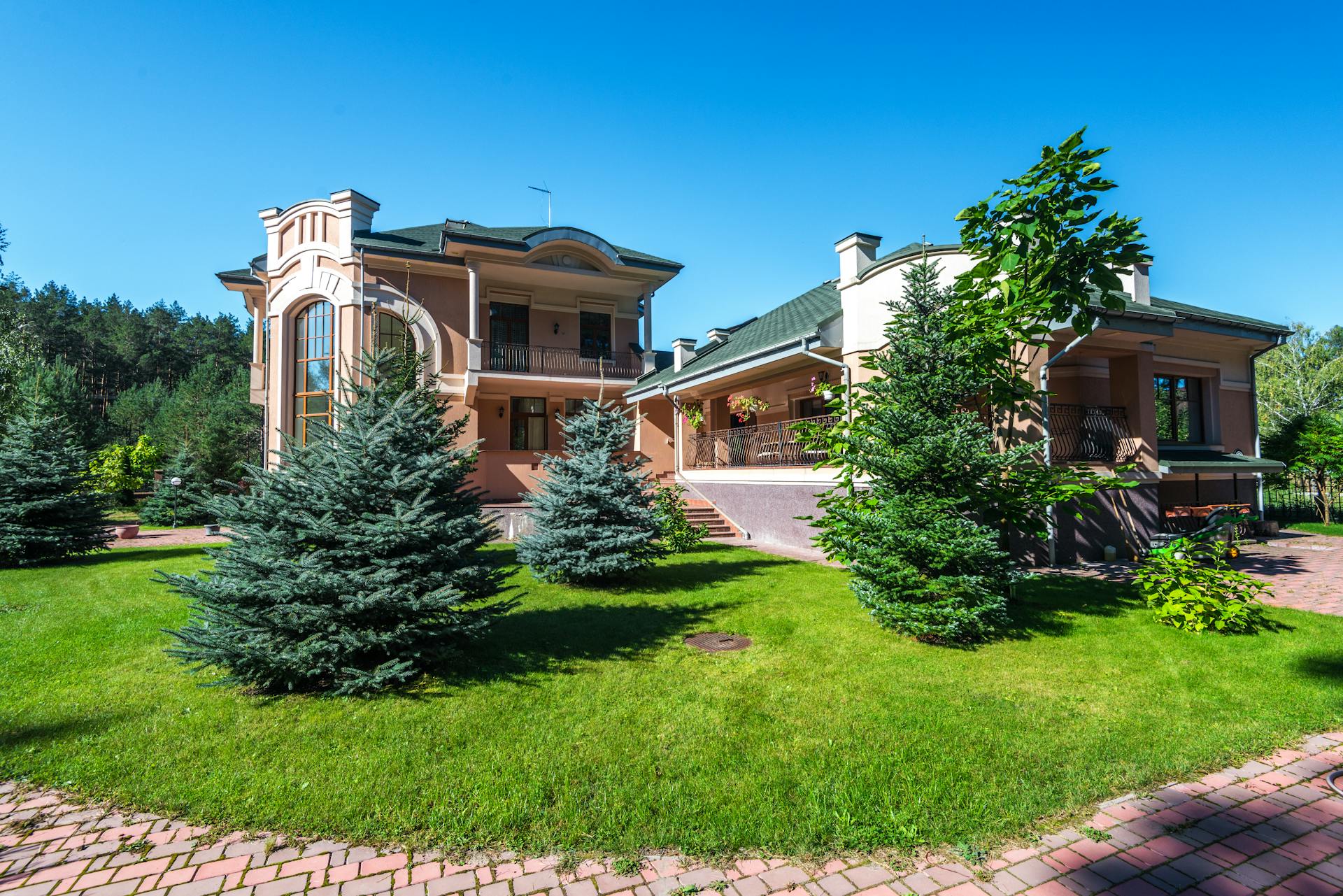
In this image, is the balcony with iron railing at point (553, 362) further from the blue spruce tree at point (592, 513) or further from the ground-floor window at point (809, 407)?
the blue spruce tree at point (592, 513)

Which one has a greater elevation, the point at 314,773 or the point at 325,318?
the point at 325,318

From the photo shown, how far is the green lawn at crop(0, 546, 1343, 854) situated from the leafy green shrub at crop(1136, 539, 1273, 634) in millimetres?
248

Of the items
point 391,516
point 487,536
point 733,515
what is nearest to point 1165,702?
point 487,536

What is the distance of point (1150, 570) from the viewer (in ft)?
25.2

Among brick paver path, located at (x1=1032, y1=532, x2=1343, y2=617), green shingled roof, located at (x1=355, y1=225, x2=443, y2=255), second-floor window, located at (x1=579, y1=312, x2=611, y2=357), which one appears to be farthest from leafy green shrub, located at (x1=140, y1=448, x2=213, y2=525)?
brick paver path, located at (x1=1032, y1=532, x2=1343, y2=617)

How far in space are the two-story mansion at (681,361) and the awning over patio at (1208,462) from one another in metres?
0.08

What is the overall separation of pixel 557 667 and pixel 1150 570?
699cm

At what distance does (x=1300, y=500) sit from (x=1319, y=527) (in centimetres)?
336

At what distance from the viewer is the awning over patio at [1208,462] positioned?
13298 millimetres

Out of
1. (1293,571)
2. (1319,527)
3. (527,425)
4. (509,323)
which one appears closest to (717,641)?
(1293,571)

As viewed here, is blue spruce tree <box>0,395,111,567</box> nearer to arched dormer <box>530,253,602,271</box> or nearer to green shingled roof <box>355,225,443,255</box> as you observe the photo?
green shingled roof <box>355,225,443,255</box>

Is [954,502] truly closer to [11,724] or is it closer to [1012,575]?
[1012,575]

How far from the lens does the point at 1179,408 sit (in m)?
16.9

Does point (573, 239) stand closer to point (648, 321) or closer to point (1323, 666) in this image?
point (648, 321)
